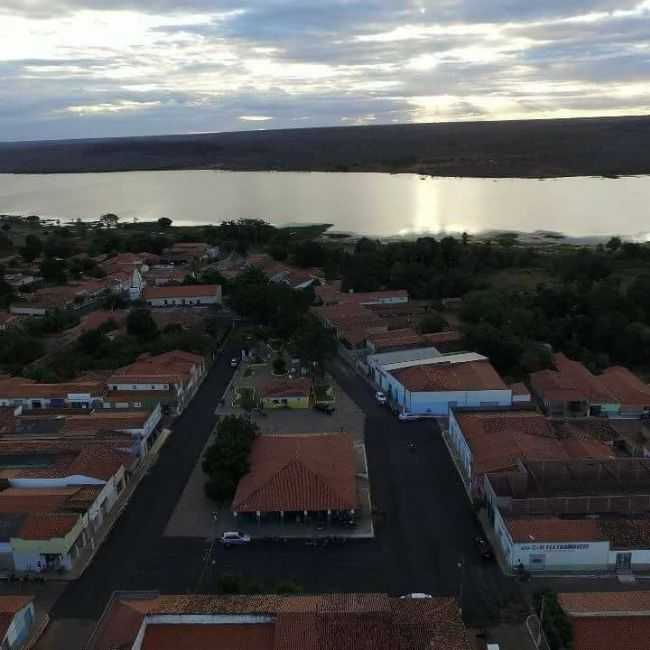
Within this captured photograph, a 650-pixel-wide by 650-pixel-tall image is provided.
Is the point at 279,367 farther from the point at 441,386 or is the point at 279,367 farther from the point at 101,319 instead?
the point at 101,319

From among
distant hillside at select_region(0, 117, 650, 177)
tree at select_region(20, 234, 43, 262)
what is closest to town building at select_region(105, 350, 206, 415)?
tree at select_region(20, 234, 43, 262)

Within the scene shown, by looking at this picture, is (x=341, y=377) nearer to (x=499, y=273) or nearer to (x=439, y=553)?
(x=439, y=553)

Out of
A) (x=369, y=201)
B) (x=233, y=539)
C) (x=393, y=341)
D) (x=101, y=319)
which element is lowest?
(x=233, y=539)

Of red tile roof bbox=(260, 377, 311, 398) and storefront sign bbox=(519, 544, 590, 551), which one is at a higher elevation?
red tile roof bbox=(260, 377, 311, 398)

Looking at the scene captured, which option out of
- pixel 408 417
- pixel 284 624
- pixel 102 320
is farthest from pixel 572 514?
pixel 102 320

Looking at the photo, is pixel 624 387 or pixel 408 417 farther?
pixel 624 387

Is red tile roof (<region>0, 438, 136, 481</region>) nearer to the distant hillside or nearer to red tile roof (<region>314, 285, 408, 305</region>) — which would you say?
red tile roof (<region>314, 285, 408, 305</region>)
